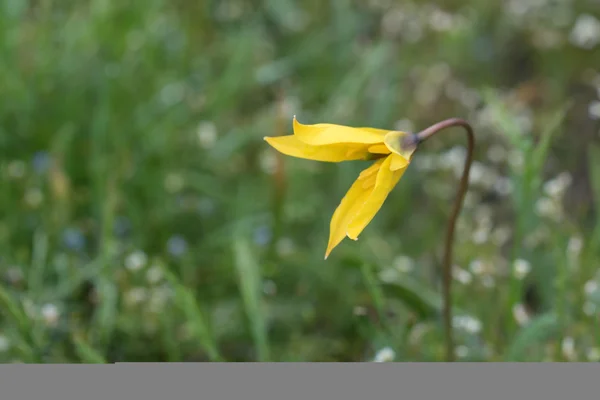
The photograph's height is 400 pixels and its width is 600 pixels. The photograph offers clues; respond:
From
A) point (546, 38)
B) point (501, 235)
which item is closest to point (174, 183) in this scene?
point (501, 235)

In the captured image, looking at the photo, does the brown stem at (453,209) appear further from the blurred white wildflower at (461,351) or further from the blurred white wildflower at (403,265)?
the blurred white wildflower at (403,265)

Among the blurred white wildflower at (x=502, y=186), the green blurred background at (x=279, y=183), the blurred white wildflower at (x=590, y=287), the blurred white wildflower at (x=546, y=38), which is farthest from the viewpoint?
the blurred white wildflower at (x=546, y=38)

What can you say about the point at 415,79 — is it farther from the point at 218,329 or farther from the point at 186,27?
the point at 218,329

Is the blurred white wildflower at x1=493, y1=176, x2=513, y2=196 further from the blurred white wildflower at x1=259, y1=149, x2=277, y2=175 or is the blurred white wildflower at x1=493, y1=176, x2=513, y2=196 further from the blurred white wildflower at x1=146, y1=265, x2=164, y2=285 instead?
the blurred white wildflower at x1=146, y1=265, x2=164, y2=285

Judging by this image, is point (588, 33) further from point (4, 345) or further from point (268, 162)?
point (4, 345)

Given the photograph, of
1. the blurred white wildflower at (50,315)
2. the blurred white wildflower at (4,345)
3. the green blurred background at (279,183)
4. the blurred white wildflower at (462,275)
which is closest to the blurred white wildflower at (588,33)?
the green blurred background at (279,183)

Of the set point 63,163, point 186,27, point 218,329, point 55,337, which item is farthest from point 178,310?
point 186,27
